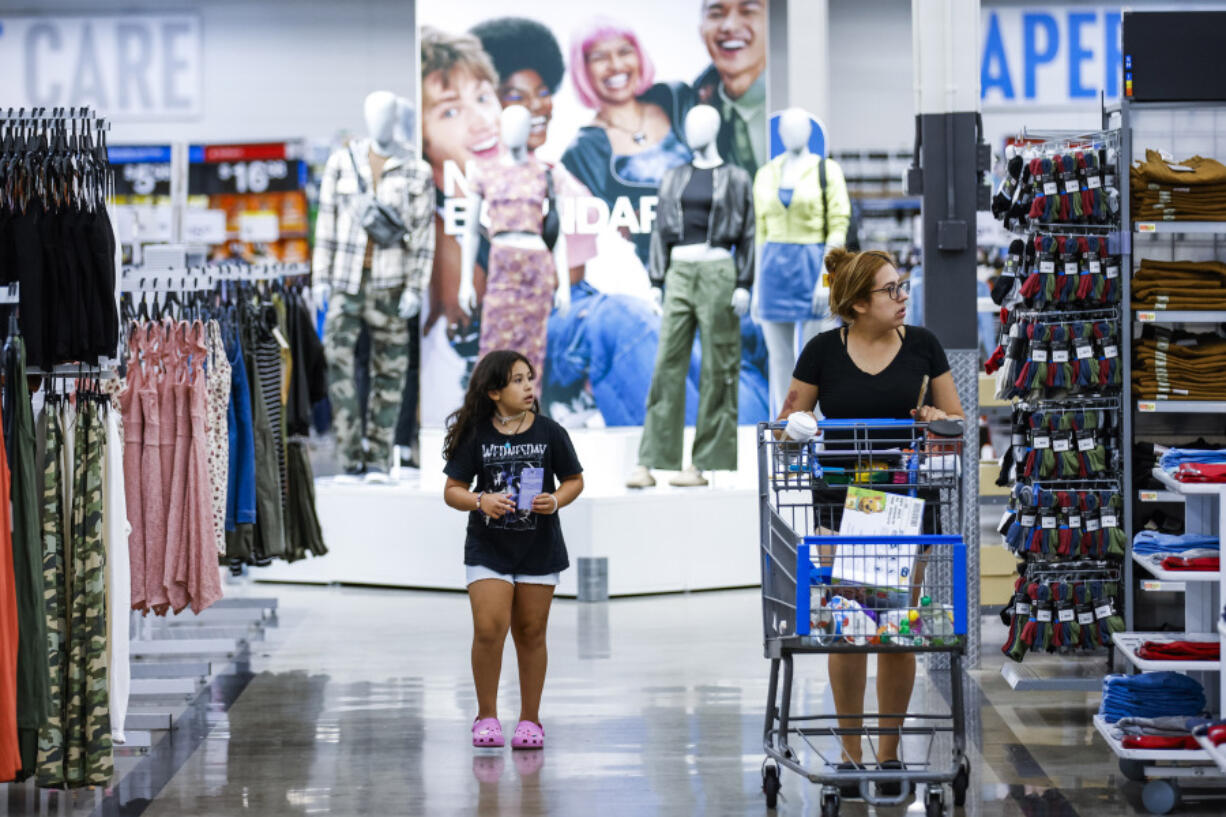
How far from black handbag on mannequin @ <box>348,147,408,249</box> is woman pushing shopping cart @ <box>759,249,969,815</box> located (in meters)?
5.17

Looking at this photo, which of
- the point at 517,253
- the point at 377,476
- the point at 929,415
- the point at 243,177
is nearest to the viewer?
the point at 929,415

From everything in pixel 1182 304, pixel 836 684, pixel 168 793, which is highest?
pixel 1182 304

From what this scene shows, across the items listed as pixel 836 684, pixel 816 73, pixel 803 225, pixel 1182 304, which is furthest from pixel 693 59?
pixel 836 684

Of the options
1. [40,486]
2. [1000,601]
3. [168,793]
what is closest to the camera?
[40,486]

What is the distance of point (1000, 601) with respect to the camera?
7.37 metres

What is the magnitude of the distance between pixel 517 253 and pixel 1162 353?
14.5ft

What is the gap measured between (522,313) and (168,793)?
15.9 ft

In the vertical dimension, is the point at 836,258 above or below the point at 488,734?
above

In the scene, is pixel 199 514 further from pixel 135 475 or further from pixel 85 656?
pixel 85 656

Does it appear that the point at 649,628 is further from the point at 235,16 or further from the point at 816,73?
the point at 235,16

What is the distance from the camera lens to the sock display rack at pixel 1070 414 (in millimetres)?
5918

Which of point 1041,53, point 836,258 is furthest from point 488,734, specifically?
point 1041,53

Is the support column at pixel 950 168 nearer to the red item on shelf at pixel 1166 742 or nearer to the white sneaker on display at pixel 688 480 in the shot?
the red item on shelf at pixel 1166 742

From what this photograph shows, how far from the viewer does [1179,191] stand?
579cm
